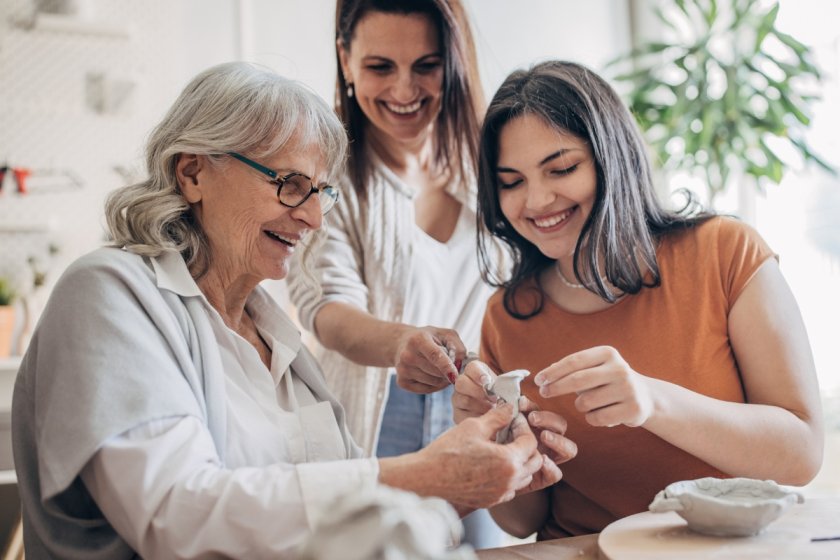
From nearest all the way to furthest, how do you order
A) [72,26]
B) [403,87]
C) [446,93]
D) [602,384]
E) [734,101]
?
[602,384] < [403,87] < [446,93] < [72,26] < [734,101]

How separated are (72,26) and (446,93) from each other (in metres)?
2.22

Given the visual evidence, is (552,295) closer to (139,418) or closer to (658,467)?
(658,467)

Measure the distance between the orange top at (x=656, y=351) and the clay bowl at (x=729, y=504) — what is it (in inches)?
14.0

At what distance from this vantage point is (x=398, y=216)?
87.4 inches

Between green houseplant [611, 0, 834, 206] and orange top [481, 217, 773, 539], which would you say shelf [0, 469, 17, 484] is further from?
green houseplant [611, 0, 834, 206]

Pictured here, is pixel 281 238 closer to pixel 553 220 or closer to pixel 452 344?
pixel 452 344

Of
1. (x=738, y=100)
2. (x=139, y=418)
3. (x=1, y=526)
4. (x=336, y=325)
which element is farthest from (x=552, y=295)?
(x=738, y=100)

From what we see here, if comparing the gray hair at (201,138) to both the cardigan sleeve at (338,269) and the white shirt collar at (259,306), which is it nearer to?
the white shirt collar at (259,306)

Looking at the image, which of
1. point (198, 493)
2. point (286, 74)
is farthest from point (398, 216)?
point (286, 74)

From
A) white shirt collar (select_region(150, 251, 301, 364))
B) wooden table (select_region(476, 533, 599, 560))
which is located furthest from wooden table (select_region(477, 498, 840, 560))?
white shirt collar (select_region(150, 251, 301, 364))

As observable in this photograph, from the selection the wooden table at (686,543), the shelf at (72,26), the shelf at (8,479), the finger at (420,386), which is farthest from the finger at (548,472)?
the shelf at (72,26)

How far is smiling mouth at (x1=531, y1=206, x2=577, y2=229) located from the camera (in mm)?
1823

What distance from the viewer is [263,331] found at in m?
1.74

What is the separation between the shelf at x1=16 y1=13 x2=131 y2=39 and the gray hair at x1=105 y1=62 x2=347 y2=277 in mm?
2380
